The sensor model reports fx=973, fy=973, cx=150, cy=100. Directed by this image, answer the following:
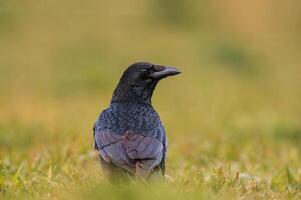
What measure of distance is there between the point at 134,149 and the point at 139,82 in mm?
1178

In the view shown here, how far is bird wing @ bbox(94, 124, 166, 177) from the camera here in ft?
21.3

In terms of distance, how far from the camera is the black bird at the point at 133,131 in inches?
257

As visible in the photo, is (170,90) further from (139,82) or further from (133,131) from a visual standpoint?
(133,131)

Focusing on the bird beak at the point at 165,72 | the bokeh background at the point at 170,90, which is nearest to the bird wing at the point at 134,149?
the bokeh background at the point at 170,90

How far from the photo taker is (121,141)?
6.72 meters

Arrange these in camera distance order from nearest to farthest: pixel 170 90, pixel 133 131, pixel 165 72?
pixel 133 131
pixel 165 72
pixel 170 90

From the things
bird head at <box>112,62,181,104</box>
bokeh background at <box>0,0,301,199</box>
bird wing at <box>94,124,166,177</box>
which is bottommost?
bokeh background at <box>0,0,301,199</box>

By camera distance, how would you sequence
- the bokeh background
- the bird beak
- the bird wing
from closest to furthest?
the bird wing → the bokeh background → the bird beak

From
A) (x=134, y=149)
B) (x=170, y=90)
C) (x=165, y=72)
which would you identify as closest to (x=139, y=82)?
(x=165, y=72)

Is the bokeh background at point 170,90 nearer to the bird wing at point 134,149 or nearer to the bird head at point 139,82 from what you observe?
the bird wing at point 134,149

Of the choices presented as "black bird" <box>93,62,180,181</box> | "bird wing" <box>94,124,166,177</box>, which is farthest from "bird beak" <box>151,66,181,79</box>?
"bird wing" <box>94,124,166,177</box>

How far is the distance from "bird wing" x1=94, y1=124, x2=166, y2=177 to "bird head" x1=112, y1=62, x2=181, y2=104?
0.68m

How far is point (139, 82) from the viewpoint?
7.67m

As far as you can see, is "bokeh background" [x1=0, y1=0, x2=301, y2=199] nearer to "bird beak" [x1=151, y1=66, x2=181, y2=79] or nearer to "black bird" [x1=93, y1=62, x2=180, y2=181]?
"black bird" [x1=93, y1=62, x2=180, y2=181]
